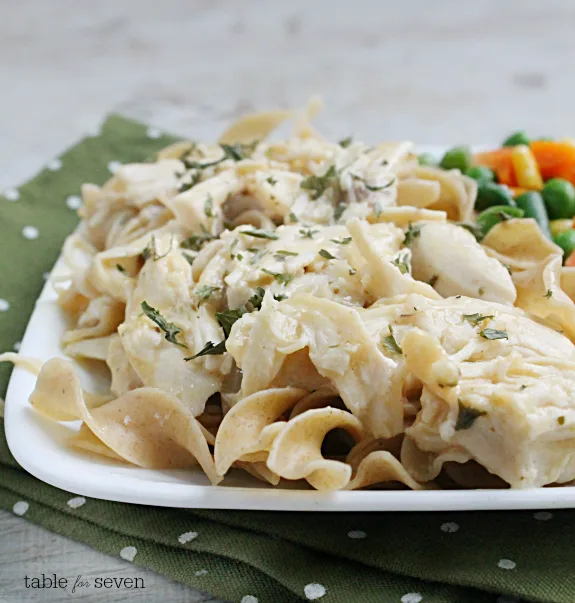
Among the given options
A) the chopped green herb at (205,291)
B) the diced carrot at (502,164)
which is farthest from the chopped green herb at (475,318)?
the diced carrot at (502,164)

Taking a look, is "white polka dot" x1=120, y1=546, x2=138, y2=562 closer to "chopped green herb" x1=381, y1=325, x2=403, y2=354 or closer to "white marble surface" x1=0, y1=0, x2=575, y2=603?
"chopped green herb" x1=381, y1=325, x2=403, y2=354

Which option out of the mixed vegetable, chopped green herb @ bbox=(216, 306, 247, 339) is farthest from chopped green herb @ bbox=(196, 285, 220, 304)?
the mixed vegetable

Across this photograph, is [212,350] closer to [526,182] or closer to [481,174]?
[481,174]

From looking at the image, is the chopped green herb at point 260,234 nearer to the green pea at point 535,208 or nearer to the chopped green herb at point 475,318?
the chopped green herb at point 475,318

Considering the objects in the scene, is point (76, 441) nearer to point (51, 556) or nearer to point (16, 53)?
point (51, 556)

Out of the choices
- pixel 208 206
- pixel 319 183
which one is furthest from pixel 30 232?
pixel 319 183

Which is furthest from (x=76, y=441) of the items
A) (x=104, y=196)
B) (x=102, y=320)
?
(x=104, y=196)

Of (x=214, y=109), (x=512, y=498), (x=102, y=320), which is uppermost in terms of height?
(x=512, y=498)
